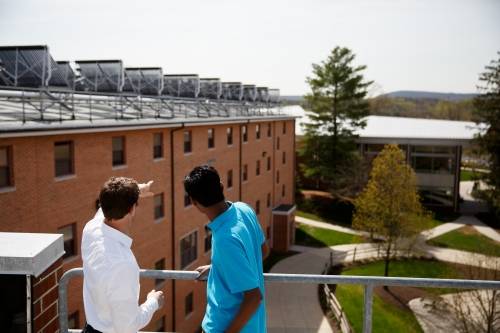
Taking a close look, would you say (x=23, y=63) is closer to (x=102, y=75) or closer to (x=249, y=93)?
(x=102, y=75)

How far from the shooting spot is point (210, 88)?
31188mm

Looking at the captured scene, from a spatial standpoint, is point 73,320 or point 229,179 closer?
point 73,320

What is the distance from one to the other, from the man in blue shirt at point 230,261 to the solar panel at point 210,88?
2808 centimetres

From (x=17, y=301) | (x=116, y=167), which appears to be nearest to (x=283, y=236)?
(x=116, y=167)

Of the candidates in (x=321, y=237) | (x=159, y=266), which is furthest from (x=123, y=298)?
(x=321, y=237)

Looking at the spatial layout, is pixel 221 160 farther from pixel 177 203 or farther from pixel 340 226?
pixel 340 226

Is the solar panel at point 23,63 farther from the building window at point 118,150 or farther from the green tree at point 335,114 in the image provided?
the green tree at point 335,114

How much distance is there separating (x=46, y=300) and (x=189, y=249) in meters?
18.0

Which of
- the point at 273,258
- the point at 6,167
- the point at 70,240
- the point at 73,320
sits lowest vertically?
the point at 273,258

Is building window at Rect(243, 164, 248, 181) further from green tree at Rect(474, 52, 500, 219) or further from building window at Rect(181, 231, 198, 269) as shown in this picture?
green tree at Rect(474, 52, 500, 219)

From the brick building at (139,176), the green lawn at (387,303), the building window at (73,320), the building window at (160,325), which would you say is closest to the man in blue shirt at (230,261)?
the brick building at (139,176)

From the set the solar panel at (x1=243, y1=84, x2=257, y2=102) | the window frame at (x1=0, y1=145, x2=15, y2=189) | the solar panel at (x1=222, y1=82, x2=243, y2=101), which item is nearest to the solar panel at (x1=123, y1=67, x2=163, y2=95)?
the window frame at (x1=0, y1=145, x2=15, y2=189)

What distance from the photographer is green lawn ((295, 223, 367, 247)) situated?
3362cm

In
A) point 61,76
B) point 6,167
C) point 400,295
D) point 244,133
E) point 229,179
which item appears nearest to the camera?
point 6,167
